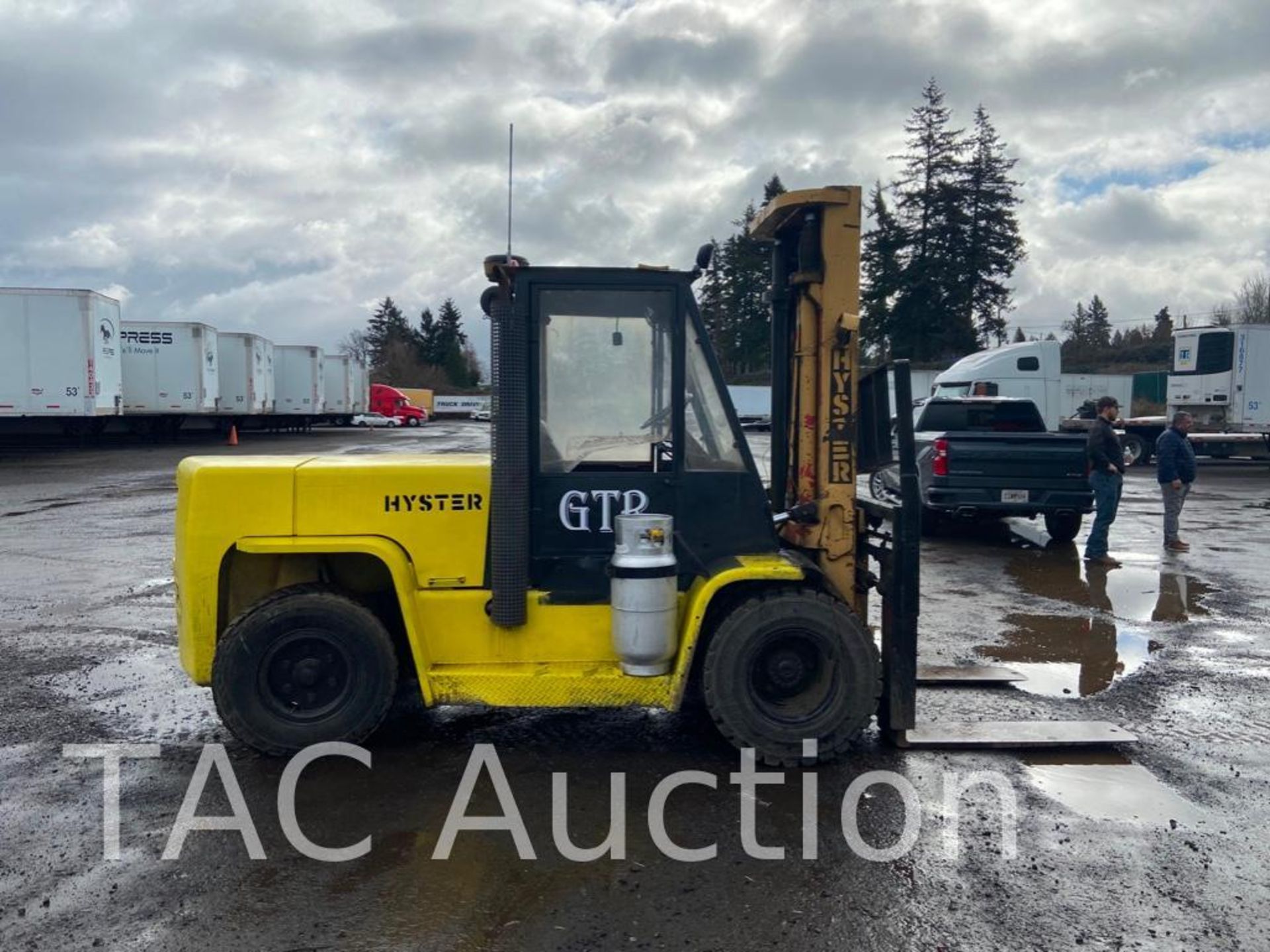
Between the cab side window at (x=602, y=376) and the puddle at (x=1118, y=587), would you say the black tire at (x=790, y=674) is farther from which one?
the puddle at (x=1118, y=587)

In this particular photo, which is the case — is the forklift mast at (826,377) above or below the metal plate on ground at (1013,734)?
above

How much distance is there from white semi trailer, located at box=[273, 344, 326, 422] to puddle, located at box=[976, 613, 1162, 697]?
129 ft

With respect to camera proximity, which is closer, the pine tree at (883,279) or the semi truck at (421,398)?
the pine tree at (883,279)

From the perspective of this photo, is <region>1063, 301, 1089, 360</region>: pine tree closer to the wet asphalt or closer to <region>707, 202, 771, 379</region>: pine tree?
<region>707, 202, 771, 379</region>: pine tree

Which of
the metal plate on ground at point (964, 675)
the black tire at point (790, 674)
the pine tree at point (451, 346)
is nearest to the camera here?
the black tire at point (790, 674)

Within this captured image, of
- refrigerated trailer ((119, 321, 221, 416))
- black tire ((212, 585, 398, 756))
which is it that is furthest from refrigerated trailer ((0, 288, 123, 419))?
black tire ((212, 585, 398, 756))

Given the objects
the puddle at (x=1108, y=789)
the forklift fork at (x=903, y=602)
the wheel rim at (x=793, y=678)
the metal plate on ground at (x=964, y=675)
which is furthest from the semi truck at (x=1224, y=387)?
the wheel rim at (x=793, y=678)

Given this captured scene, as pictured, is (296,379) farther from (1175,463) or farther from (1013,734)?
(1013,734)

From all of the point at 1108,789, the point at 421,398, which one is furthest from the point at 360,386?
the point at 1108,789

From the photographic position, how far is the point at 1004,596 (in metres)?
9.17

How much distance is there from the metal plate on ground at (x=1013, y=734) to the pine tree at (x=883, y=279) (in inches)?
1886

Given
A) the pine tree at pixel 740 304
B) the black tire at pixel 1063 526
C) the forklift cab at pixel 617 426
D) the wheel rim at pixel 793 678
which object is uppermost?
the pine tree at pixel 740 304

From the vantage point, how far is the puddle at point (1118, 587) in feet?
28.1

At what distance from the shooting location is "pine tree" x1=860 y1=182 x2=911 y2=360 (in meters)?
51.7
